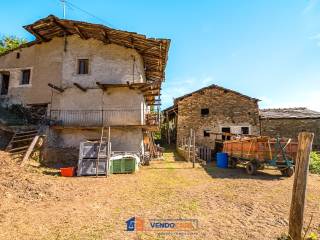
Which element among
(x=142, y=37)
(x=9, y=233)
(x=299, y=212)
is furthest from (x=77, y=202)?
(x=142, y=37)

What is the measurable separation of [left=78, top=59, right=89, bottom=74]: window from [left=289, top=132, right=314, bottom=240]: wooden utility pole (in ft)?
49.2

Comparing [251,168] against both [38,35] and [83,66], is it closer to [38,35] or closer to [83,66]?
[83,66]

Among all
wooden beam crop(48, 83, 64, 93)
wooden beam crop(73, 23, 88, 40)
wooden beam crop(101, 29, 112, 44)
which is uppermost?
wooden beam crop(73, 23, 88, 40)

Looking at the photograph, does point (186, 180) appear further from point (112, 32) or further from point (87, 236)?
point (112, 32)

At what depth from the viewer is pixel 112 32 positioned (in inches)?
598

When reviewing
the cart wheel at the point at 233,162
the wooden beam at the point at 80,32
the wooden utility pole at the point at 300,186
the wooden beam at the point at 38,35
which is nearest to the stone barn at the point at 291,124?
Answer: the cart wheel at the point at 233,162

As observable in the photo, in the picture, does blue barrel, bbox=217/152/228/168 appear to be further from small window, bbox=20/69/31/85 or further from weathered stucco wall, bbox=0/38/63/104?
small window, bbox=20/69/31/85

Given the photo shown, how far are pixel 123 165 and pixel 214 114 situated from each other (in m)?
13.4

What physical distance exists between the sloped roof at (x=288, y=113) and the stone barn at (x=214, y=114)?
1754mm

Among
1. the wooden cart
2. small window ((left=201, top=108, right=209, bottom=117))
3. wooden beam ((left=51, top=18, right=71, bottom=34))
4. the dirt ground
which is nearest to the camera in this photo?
the dirt ground

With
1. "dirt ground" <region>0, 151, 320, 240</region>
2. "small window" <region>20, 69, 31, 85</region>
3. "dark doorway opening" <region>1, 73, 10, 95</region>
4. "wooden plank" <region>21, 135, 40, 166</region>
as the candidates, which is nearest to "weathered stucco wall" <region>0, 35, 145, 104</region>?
"small window" <region>20, 69, 31, 85</region>

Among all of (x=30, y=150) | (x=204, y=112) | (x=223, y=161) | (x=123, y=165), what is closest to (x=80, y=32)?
(x=30, y=150)

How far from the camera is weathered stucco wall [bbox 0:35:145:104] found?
16.5 m

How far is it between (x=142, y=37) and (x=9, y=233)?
40.9 feet
